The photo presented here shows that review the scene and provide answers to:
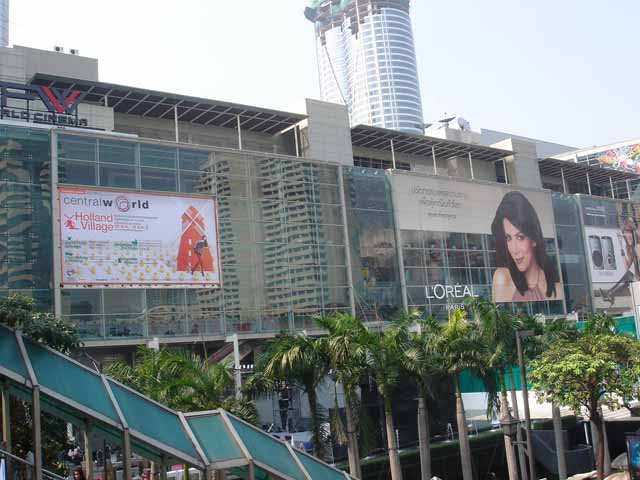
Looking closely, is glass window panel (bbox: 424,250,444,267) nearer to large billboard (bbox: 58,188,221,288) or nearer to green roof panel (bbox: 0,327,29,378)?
large billboard (bbox: 58,188,221,288)

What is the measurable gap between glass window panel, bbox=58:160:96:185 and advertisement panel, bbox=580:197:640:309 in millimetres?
42295

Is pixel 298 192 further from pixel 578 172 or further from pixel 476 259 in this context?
pixel 578 172

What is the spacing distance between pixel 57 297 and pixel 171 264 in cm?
588

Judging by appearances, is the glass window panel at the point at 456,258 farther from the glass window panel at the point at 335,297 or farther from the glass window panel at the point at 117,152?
the glass window panel at the point at 117,152

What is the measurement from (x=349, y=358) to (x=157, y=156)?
19547mm

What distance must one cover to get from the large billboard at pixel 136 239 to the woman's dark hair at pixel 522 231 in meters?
24.2

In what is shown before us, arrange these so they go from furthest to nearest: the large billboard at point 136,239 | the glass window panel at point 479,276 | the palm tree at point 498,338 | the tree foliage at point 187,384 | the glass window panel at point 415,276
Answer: the glass window panel at point 479,276 < the glass window panel at point 415,276 < the large billboard at point 136,239 < the palm tree at point 498,338 < the tree foliage at point 187,384

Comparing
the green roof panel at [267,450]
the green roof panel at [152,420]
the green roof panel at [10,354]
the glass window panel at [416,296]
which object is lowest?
the green roof panel at [267,450]

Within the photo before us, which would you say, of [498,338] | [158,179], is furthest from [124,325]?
[498,338]

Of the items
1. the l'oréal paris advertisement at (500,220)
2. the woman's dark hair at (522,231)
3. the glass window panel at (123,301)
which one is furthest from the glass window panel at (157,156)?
the woman's dark hair at (522,231)

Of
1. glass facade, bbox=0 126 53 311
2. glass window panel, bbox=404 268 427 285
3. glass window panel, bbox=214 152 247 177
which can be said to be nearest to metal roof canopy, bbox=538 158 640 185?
glass window panel, bbox=404 268 427 285

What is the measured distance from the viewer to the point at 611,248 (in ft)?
213

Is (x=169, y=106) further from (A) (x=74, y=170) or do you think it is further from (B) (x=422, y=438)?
(B) (x=422, y=438)

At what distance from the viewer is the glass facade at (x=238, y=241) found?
Result: 3666cm
